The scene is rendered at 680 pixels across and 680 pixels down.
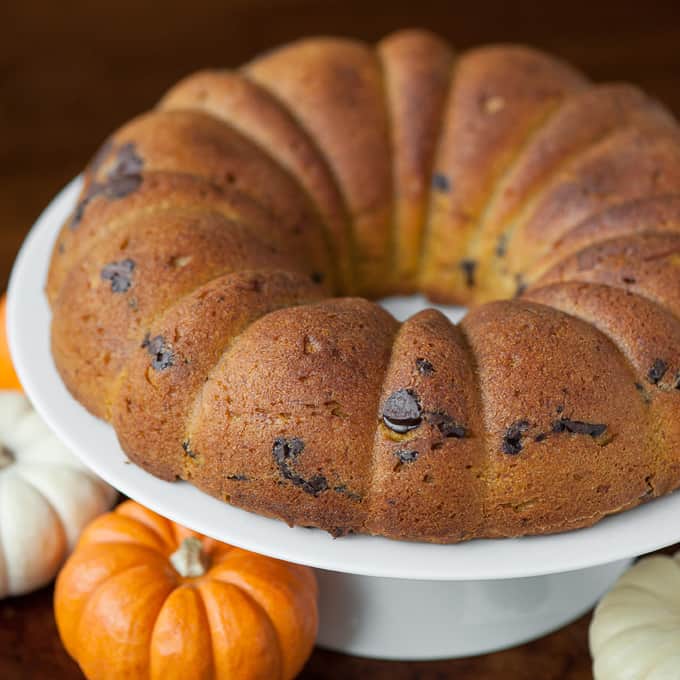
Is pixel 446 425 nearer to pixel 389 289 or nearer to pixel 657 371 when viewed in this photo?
pixel 657 371

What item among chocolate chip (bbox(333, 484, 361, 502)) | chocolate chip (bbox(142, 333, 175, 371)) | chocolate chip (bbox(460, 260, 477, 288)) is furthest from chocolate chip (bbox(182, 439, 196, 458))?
chocolate chip (bbox(460, 260, 477, 288))

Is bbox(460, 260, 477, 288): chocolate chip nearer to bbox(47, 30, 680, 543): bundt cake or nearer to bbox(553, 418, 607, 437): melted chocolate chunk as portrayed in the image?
bbox(47, 30, 680, 543): bundt cake

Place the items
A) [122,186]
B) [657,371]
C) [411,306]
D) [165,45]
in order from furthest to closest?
[165,45], [411,306], [122,186], [657,371]

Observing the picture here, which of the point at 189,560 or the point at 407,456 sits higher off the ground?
the point at 407,456

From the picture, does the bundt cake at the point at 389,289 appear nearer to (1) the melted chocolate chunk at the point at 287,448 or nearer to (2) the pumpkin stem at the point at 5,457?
(1) the melted chocolate chunk at the point at 287,448

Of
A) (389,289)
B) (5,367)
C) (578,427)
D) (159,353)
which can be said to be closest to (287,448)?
(159,353)

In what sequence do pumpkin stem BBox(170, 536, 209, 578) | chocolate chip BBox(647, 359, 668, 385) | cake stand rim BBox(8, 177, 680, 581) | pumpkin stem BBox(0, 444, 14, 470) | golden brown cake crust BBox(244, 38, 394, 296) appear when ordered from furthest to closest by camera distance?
golden brown cake crust BBox(244, 38, 394, 296) < pumpkin stem BBox(0, 444, 14, 470) < pumpkin stem BBox(170, 536, 209, 578) < chocolate chip BBox(647, 359, 668, 385) < cake stand rim BBox(8, 177, 680, 581)

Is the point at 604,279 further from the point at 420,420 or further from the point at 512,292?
the point at 420,420
